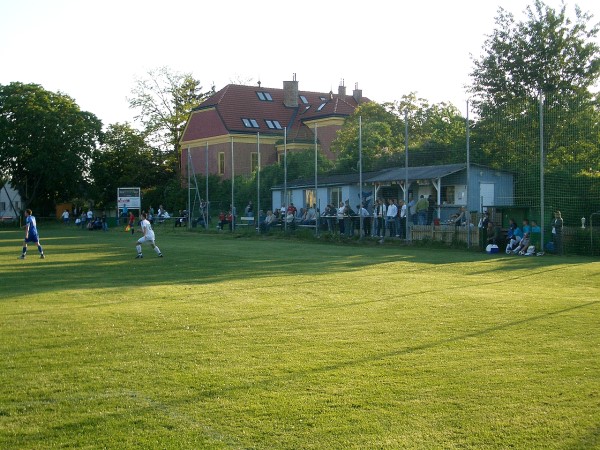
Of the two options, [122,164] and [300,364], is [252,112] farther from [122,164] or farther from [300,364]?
[300,364]

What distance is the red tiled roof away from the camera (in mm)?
71312

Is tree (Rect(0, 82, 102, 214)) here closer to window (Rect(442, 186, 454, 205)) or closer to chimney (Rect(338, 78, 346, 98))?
chimney (Rect(338, 78, 346, 98))

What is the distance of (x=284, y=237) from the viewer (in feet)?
127

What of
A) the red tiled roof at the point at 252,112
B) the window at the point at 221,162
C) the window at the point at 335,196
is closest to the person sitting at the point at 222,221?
the window at the point at 335,196

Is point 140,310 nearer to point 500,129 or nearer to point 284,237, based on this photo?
point 500,129

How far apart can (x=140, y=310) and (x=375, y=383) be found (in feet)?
20.4

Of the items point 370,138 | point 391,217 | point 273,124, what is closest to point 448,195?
point 391,217

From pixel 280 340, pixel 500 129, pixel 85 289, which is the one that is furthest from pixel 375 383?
pixel 500 129

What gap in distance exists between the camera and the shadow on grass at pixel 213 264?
1809 centimetres

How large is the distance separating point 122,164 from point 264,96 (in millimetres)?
17036

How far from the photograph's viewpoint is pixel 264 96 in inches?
3046

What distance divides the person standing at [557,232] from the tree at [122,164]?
5812cm

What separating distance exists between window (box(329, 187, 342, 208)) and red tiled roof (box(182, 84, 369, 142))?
27.8 m

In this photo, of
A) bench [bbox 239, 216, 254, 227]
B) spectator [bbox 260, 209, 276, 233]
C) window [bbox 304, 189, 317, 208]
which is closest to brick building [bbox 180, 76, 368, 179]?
bench [bbox 239, 216, 254, 227]
